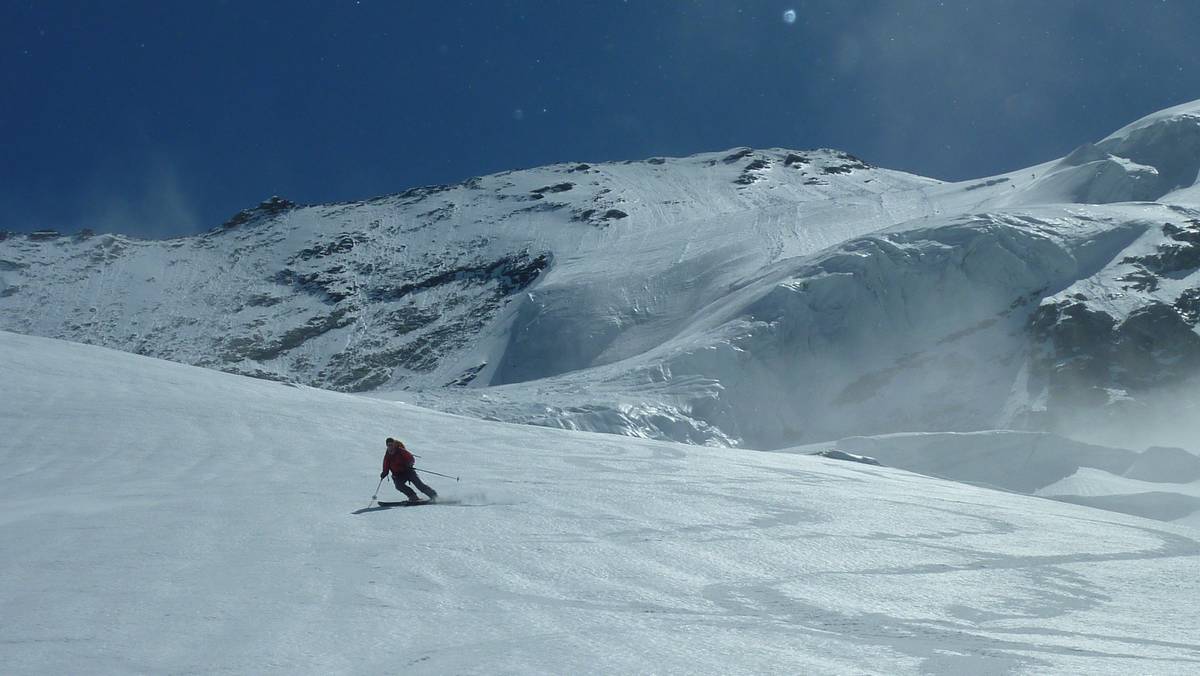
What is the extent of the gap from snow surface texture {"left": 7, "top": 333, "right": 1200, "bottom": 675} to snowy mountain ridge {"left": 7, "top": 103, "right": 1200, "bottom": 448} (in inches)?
1091

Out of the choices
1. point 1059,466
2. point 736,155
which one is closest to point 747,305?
point 1059,466

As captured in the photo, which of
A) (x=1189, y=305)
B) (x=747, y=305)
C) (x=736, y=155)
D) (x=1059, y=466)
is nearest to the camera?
(x=1059, y=466)

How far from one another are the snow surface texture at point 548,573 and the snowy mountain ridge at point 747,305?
27.7 m

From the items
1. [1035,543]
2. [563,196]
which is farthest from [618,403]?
[563,196]

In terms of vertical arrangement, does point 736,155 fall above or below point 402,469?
above

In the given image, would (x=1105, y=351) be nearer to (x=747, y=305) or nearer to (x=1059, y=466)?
(x=747, y=305)

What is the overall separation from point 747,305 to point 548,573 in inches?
Result: 2029

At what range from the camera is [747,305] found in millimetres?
58312

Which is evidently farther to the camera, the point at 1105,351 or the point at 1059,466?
the point at 1105,351

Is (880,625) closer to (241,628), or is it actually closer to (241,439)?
(241,628)

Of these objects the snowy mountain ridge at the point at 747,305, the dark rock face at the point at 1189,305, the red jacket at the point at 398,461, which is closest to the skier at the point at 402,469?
the red jacket at the point at 398,461

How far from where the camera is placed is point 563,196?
4902 inches

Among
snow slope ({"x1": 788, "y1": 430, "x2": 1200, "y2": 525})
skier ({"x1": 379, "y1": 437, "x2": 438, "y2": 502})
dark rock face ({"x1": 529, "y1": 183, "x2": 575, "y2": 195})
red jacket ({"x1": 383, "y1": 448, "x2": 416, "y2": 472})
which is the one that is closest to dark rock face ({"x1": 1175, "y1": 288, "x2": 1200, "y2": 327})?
snow slope ({"x1": 788, "y1": 430, "x2": 1200, "y2": 525})

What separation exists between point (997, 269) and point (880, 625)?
176 ft
